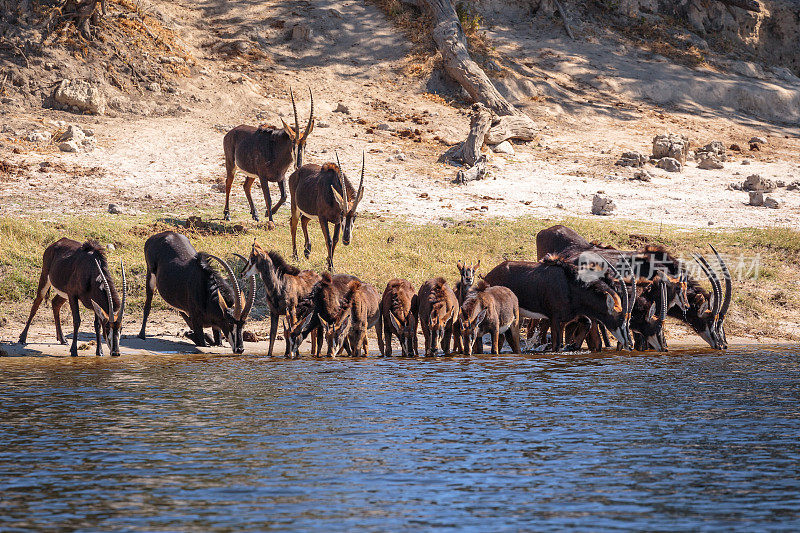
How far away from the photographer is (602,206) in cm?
2381

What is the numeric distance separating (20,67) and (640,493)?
2575 centimetres

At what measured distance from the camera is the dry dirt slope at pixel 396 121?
23.9 meters

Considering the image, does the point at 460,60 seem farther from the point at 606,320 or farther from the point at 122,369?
the point at 122,369

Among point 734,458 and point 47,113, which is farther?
point 47,113

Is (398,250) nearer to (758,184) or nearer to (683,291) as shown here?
(683,291)

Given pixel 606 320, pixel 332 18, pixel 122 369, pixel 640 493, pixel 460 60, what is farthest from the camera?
pixel 332 18

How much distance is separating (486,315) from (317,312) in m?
2.40

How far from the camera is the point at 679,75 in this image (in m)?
36.5

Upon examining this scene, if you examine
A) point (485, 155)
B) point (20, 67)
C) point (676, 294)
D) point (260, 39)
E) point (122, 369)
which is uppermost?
point (260, 39)

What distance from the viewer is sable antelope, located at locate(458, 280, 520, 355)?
558 inches

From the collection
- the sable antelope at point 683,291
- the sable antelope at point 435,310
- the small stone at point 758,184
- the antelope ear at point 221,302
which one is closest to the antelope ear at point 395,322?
the sable antelope at point 435,310

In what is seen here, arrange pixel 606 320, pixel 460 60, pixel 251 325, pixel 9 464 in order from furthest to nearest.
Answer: pixel 460 60, pixel 251 325, pixel 606 320, pixel 9 464

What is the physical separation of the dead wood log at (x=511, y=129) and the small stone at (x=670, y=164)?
419cm

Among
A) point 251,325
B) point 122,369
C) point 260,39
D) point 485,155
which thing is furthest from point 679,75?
point 122,369
